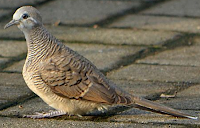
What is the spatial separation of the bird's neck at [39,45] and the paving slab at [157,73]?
1.33 m

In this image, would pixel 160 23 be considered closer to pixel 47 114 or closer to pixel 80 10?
pixel 80 10

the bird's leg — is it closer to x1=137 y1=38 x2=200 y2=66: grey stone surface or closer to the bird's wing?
the bird's wing

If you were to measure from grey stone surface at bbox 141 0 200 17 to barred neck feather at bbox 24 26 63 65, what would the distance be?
4419mm

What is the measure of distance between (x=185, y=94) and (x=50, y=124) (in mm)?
1544

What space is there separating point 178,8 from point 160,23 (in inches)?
45.5

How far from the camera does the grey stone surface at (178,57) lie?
674 cm

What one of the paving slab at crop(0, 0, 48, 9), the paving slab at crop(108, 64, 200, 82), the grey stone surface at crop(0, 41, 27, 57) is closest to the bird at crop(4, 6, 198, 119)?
the paving slab at crop(108, 64, 200, 82)

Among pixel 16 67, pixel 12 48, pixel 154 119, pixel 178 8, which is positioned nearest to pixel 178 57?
pixel 16 67

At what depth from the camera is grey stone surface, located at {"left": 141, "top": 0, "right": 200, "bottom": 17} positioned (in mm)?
9156

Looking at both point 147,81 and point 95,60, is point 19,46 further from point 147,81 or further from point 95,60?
point 147,81

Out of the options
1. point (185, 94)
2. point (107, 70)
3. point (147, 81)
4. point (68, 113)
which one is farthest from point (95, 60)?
point (68, 113)

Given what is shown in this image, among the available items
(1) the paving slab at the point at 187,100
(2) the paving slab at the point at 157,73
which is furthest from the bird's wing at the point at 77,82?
(2) the paving slab at the point at 157,73

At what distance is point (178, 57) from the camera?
22.8 feet

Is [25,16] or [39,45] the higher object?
[25,16]
